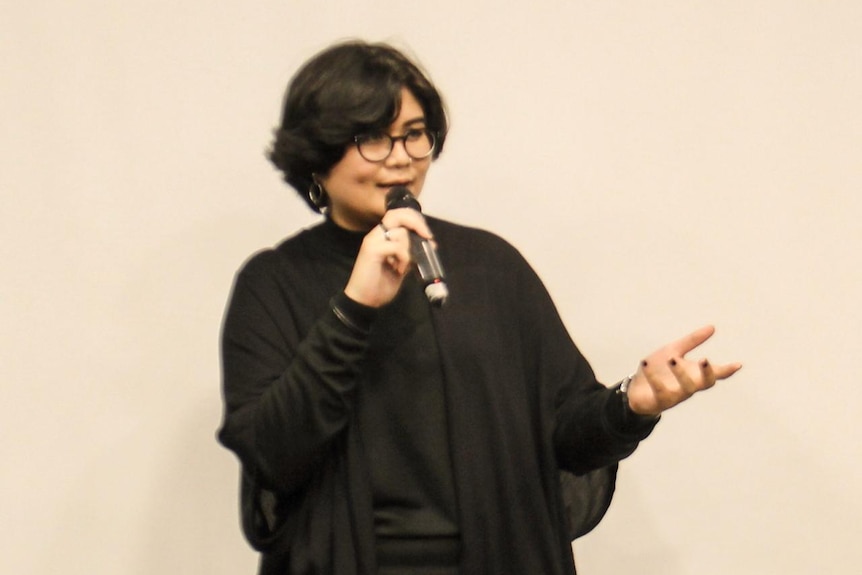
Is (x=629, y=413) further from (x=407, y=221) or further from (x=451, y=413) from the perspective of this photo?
(x=407, y=221)

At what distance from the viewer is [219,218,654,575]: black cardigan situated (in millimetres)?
1474

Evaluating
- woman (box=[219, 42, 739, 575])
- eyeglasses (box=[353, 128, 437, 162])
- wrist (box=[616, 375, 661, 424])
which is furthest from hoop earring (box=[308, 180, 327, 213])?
wrist (box=[616, 375, 661, 424])

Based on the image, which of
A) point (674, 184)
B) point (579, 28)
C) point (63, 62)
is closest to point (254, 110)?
point (63, 62)

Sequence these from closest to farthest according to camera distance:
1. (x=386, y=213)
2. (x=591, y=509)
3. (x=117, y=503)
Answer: (x=386, y=213) → (x=591, y=509) → (x=117, y=503)

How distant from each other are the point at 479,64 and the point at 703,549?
2.92 feet

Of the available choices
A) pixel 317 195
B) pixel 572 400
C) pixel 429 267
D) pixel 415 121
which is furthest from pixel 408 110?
pixel 572 400

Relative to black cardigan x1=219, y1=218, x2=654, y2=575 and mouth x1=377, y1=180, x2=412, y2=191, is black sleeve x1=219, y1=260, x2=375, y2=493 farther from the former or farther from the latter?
mouth x1=377, y1=180, x2=412, y2=191

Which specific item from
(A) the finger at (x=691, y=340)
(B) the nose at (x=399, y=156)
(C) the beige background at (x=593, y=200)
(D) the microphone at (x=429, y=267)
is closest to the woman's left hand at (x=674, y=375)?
(A) the finger at (x=691, y=340)

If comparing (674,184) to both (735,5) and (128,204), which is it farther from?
(128,204)

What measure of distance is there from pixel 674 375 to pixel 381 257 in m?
0.35

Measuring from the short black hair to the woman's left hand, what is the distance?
0.40m

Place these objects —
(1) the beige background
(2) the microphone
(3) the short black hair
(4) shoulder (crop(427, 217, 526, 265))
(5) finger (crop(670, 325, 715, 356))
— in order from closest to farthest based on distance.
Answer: (2) the microphone → (5) finger (crop(670, 325, 715, 356)) → (3) the short black hair → (4) shoulder (crop(427, 217, 526, 265)) → (1) the beige background

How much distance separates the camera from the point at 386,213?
4.88 ft

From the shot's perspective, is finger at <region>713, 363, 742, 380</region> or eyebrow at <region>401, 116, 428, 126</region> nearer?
finger at <region>713, 363, 742, 380</region>
